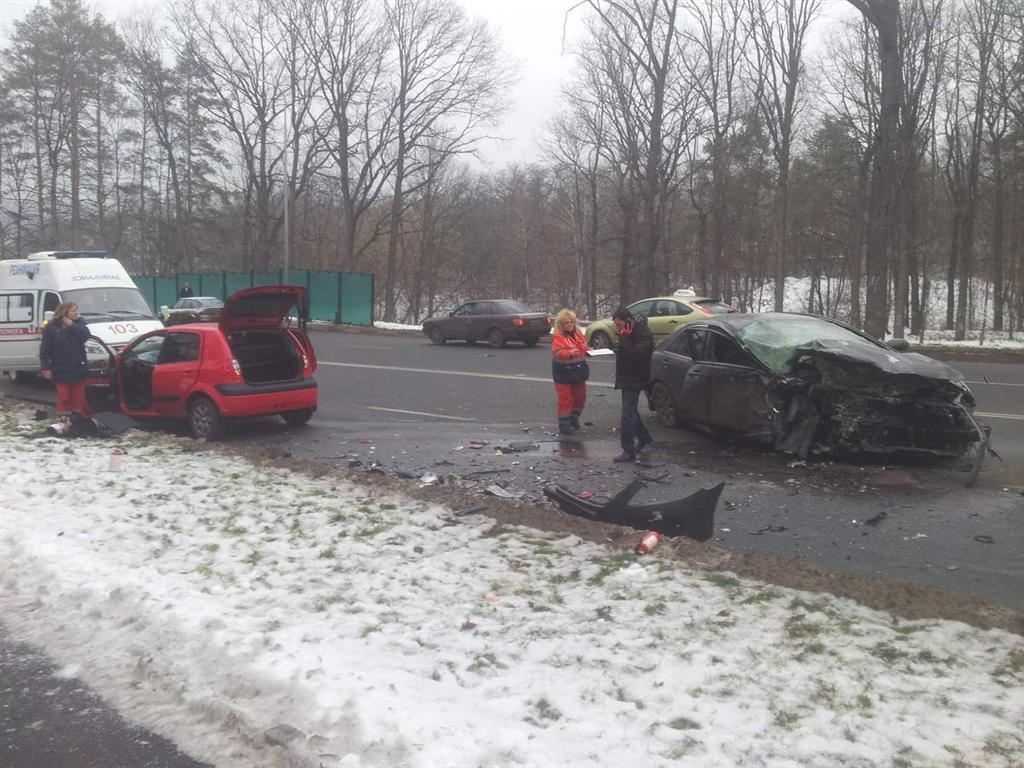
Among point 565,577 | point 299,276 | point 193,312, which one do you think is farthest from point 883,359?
point 299,276

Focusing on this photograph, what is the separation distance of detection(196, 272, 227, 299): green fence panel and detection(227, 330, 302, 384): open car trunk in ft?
119

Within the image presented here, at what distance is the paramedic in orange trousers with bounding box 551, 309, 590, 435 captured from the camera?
1080 cm

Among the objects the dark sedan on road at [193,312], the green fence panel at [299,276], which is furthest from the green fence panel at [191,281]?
the green fence panel at [299,276]

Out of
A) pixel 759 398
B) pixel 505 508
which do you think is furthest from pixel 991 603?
pixel 759 398

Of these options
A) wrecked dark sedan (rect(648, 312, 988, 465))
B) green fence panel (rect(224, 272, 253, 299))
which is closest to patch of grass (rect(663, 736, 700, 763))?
wrecked dark sedan (rect(648, 312, 988, 465))

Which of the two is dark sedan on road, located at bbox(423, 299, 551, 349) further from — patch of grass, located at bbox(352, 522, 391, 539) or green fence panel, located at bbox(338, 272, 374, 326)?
patch of grass, located at bbox(352, 522, 391, 539)

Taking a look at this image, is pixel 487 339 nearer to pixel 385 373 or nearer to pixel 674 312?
pixel 674 312

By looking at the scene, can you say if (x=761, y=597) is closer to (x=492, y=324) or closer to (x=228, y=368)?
(x=228, y=368)

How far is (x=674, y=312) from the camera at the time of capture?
23.8 metres

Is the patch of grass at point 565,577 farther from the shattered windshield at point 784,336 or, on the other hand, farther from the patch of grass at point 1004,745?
the shattered windshield at point 784,336

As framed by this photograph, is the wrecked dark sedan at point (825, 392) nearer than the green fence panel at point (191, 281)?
Yes

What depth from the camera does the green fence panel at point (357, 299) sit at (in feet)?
124

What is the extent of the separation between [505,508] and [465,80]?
131ft

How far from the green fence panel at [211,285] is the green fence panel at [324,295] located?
7.87 metres
